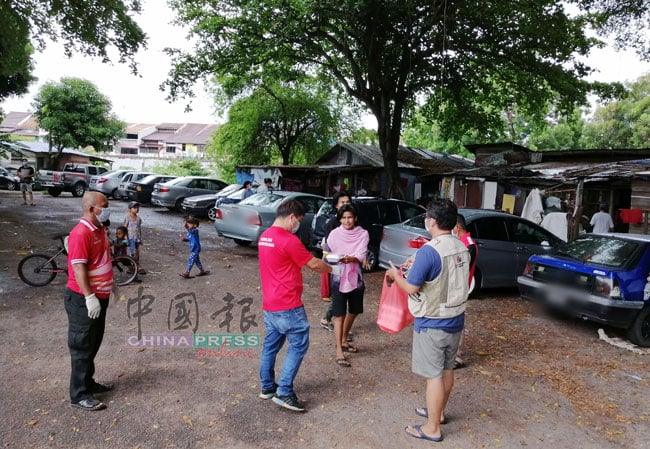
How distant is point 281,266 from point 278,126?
23927mm

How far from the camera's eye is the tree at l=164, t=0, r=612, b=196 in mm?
12258

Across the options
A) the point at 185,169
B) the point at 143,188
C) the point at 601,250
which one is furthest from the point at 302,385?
the point at 185,169

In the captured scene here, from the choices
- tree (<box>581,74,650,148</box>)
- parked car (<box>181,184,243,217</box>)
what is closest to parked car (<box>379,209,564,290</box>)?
parked car (<box>181,184,243,217</box>)

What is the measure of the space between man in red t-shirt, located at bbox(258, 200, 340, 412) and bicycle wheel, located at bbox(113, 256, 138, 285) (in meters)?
4.66

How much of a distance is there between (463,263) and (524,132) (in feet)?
111

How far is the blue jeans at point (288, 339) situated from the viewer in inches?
146

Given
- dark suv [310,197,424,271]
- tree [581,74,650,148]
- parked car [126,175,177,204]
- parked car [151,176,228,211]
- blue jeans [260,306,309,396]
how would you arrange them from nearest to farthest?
blue jeans [260,306,309,396], dark suv [310,197,424,271], parked car [151,176,228,211], parked car [126,175,177,204], tree [581,74,650,148]

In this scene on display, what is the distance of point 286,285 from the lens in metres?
3.69

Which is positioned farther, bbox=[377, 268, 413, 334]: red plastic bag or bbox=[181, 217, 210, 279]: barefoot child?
bbox=[181, 217, 210, 279]: barefoot child

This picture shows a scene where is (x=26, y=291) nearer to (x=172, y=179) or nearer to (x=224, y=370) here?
(x=224, y=370)

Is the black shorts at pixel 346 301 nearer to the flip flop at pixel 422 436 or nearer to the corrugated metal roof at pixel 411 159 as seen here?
the flip flop at pixel 422 436

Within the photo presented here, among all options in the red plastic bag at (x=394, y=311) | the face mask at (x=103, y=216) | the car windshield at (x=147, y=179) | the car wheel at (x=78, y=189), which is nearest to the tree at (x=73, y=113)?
the car wheel at (x=78, y=189)

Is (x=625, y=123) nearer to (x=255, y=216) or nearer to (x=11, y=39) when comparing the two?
(x=255, y=216)

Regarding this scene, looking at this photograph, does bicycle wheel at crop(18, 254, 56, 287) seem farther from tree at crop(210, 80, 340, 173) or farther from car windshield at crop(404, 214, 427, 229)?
tree at crop(210, 80, 340, 173)
